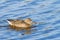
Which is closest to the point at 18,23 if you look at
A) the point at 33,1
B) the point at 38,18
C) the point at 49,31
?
the point at 38,18

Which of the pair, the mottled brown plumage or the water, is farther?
the mottled brown plumage

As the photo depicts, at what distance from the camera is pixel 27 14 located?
1432cm

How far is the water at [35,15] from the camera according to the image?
1187cm

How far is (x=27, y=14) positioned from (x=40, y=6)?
1.32m

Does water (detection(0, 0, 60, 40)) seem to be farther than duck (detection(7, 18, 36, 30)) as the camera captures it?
No

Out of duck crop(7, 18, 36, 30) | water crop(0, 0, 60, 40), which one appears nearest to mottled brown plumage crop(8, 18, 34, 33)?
duck crop(7, 18, 36, 30)

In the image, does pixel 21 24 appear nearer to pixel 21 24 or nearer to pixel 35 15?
pixel 21 24

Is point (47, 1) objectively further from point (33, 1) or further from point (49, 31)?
point (49, 31)

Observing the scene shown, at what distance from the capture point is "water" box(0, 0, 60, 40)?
Answer: 11867 mm

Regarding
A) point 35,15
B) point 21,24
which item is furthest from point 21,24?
point 35,15

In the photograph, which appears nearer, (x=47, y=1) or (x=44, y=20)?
(x=44, y=20)

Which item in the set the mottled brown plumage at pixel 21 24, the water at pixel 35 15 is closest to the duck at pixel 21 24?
the mottled brown plumage at pixel 21 24

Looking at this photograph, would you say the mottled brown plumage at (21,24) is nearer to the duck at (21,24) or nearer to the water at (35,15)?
the duck at (21,24)

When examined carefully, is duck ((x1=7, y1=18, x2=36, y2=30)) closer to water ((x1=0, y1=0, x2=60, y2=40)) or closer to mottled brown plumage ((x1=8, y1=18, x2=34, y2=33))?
mottled brown plumage ((x1=8, y1=18, x2=34, y2=33))
